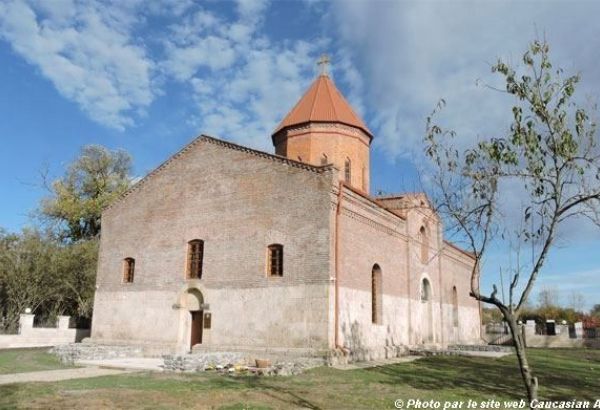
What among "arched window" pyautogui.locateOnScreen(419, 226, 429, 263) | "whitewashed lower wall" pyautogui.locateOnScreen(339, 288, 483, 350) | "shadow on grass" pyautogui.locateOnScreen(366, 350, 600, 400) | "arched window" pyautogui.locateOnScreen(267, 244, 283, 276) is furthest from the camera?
"arched window" pyautogui.locateOnScreen(419, 226, 429, 263)

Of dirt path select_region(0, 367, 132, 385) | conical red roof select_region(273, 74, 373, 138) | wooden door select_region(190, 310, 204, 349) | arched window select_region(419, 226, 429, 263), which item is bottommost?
dirt path select_region(0, 367, 132, 385)

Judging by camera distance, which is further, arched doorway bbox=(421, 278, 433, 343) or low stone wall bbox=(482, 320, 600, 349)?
low stone wall bbox=(482, 320, 600, 349)

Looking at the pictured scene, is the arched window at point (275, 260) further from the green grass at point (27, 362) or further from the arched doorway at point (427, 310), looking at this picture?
the arched doorway at point (427, 310)

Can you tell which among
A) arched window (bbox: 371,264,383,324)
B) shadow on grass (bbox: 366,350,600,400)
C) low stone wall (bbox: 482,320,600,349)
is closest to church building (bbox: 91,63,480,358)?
arched window (bbox: 371,264,383,324)

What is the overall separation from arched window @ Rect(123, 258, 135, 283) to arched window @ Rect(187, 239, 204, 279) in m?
3.49

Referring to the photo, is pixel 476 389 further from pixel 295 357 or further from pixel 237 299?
pixel 237 299

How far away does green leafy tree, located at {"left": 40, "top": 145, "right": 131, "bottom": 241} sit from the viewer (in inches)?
1511

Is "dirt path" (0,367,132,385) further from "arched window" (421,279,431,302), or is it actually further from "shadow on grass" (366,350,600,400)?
"arched window" (421,279,431,302)

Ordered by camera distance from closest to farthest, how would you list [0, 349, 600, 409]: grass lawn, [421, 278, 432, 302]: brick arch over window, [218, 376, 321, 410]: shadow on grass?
[0, 349, 600, 409]: grass lawn → [218, 376, 321, 410]: shadow on grass → [421, 278, 432, 302]: brick arch over window

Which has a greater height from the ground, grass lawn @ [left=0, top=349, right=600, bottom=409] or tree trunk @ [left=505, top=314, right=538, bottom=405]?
tree trunk @ [left=505, top=314, right=538, bottom=405]

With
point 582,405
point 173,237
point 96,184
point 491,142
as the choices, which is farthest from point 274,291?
point 96,184

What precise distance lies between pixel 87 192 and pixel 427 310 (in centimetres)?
2722

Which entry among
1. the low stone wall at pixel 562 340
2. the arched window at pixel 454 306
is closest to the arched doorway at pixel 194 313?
the arched window at pixel 454 306

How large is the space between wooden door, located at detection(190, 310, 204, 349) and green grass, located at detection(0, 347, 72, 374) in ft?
16.3
